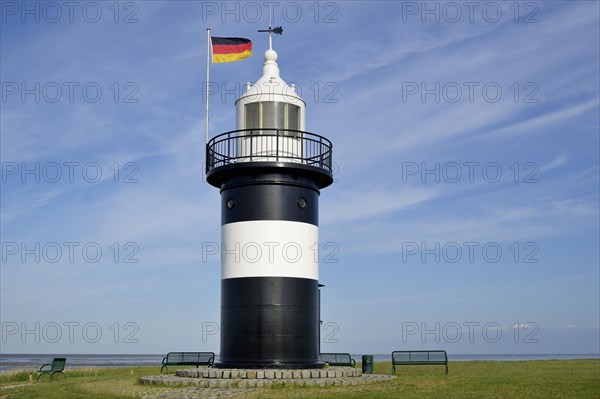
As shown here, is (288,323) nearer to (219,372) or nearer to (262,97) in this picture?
(219,372)

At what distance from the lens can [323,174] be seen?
2088cm

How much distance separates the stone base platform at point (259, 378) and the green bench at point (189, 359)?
563 cm

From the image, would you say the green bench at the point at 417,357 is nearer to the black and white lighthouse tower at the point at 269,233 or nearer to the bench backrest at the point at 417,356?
the bench backrest at the point at 417,356

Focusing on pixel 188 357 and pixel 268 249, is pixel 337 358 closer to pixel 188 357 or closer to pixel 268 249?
pixel 188 357

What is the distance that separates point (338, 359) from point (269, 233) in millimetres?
9084

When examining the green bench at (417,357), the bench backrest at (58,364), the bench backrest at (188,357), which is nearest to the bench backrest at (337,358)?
the green bench at (417,357)

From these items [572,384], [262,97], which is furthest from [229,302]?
[572,384]

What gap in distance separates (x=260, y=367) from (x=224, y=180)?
19.1ft

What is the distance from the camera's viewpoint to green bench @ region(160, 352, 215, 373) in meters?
25.5

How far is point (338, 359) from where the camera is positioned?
27.0m

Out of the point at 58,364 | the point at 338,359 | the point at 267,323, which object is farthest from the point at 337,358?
the point at 58,364

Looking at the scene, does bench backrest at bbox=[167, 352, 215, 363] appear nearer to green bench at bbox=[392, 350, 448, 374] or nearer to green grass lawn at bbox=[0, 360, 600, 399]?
green grass lawn at bbox=[0, 360, 600, 399]

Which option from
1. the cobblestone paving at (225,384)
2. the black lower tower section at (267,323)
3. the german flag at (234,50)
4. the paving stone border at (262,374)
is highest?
the german flag at (234,50)

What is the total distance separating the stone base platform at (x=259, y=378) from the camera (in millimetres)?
17875
